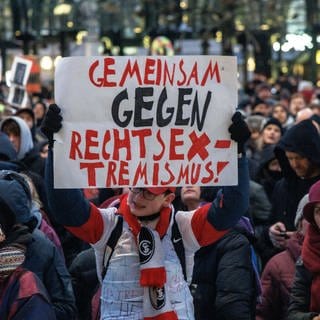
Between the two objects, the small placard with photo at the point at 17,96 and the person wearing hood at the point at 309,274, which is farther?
the small placard with photo at the point at 17,96

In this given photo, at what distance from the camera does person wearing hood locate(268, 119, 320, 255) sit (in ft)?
22.5

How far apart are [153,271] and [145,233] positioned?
0.17 metres

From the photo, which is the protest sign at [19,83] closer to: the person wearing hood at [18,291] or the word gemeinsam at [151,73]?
the word gemeinsam at [151,73]

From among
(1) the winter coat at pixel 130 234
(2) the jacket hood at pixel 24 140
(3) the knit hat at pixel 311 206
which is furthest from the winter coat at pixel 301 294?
(2) the jacket hood at pixel 24 140

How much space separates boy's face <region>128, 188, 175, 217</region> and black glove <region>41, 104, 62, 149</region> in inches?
16.1

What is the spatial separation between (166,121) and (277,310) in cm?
155

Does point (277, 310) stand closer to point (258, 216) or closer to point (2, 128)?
point (258, 216)

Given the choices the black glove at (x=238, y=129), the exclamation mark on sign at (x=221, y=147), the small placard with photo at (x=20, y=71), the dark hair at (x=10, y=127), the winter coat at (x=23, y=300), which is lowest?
the small placard with photo at (x=20, y=71)

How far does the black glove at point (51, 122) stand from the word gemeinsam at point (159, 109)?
0.23 metres

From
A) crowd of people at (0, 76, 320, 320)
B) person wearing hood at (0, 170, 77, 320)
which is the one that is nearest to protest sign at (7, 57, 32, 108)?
crowd of people at (0, 76, 320, 320)

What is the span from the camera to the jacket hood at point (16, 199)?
15.5ft

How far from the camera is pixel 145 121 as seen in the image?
4.73 meters

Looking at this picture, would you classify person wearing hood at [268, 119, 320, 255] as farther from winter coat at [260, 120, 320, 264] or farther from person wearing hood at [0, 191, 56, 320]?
person wearing hood at [0, 191, 56, 320]

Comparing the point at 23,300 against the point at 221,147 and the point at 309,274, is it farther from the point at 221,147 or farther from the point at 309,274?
the point at 309,274
